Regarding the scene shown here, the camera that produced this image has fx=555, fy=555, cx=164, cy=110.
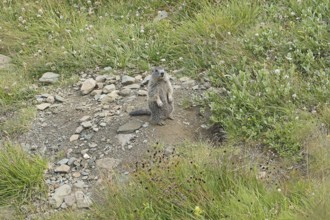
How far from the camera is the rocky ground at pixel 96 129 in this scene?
6016mm

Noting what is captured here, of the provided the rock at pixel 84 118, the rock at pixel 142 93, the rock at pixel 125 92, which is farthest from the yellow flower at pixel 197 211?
the rock at pixel 125 92

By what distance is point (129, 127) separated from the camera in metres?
6.49

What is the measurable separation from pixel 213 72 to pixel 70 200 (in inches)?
101

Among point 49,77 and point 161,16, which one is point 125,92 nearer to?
point 49,77

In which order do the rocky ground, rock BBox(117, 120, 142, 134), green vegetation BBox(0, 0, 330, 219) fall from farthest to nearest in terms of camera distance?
rock BBox(117, 120, 142, 134), the rocky ground, green vegetation BBox(0, 0, 330, 219)

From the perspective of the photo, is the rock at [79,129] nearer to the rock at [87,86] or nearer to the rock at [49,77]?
the rock at [87,86]

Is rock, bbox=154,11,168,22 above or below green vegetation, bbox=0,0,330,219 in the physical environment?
above

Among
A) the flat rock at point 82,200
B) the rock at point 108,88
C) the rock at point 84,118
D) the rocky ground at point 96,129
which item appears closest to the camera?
the flat rock at point 82,200

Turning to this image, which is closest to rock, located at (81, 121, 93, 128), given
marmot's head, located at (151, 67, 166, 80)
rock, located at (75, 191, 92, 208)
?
marmot's head, located at (151, 67, 166, 80)

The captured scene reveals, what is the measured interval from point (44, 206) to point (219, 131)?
210 centimetres

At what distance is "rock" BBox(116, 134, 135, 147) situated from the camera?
20.7 feet

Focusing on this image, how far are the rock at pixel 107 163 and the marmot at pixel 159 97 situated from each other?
70 centimetres

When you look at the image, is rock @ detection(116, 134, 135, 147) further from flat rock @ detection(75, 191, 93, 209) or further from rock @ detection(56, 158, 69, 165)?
flat rock @ detection(75, 191, 93, 209)

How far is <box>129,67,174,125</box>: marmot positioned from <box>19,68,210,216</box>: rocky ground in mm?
128
